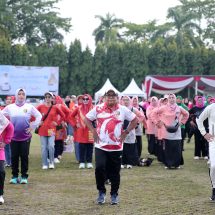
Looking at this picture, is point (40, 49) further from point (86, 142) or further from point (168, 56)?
point (86, 142)

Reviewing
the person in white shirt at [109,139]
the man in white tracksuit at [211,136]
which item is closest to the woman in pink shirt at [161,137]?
the man in white tracksuit at [211,136]

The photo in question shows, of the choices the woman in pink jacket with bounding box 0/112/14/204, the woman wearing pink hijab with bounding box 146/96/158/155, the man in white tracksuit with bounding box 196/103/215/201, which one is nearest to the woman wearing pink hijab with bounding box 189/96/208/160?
the woman wearing pink hijab with bounding box 146/96/158/155

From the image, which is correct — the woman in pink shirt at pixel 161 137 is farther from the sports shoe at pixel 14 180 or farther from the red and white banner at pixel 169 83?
the red and white banner at pixel 169 83

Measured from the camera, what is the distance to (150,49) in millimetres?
47969

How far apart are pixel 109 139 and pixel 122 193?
157 centimetres

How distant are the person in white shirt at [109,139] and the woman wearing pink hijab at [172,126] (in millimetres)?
4872

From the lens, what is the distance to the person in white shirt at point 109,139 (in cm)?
830

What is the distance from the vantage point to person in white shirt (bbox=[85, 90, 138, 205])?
27.2 ft

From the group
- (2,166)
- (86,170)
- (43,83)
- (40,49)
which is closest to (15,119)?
(2,166)

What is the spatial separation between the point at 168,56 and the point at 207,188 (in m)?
38.5

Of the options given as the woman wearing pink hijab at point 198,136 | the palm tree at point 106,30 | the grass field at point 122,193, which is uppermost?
the palm tree at point 106,30

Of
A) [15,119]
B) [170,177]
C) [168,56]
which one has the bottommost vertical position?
[170,177]

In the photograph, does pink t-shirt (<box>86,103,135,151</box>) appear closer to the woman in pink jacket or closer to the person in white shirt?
the person in white shirt

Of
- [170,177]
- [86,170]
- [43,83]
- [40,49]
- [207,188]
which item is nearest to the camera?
[207,188]
